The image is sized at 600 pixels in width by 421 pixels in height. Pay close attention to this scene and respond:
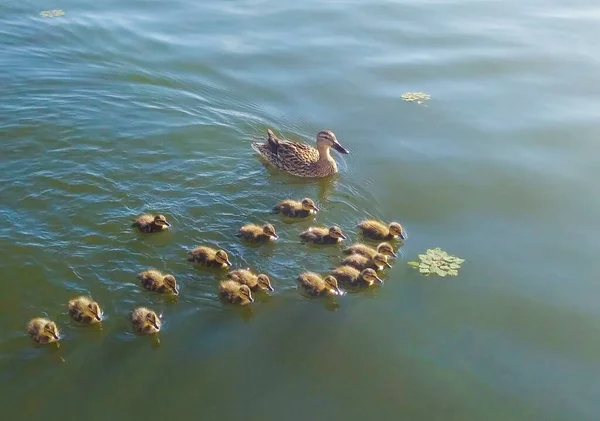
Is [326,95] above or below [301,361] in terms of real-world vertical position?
above

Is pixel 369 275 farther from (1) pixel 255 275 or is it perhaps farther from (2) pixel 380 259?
(1) pixel 255 275

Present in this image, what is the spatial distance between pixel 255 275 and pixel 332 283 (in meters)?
0.65

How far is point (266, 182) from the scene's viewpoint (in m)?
7.40

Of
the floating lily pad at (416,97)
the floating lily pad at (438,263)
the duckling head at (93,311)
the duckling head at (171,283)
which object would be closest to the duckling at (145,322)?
the duckling head at (93,311)

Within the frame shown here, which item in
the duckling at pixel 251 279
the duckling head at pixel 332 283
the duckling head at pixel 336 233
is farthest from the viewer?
the duckling head at pixel 336 233

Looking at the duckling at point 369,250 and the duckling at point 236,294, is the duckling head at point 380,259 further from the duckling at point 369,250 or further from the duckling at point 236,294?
the duckling at point 236,294

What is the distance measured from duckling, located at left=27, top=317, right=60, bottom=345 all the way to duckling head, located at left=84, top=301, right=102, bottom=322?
0.25 m

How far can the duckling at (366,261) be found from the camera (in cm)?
589

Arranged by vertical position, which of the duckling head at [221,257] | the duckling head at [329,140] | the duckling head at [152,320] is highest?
the duckling head at [329,140]

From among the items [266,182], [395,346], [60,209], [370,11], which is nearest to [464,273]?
[395,346]

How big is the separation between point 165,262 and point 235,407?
5.76 ft

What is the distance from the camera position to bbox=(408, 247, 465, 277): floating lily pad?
5949 millimetres

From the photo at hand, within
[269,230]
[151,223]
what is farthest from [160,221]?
[269,230]

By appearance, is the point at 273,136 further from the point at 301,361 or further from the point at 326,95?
the point at 301,361
